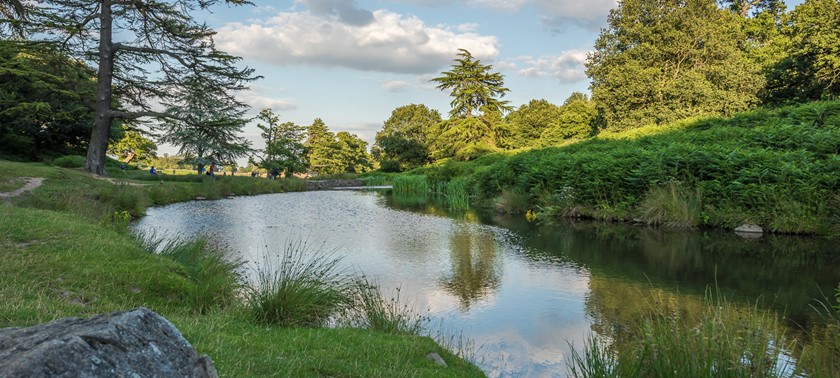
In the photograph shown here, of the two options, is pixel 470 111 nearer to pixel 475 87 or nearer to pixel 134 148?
pixel 475 87

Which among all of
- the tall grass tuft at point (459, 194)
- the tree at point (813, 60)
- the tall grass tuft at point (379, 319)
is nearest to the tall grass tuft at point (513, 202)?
the tall grass tuft at point (459, 194)

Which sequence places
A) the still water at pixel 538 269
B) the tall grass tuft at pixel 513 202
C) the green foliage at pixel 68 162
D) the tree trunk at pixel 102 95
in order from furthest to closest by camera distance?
the green foliage at pixel 68 162 → the tree trunk at pixel 102 95 → the tall grass tuft at pixel 513 202 → the still water at pixel 538 269

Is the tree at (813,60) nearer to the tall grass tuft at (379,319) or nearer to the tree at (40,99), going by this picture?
the tall grass tuft at (379,319)

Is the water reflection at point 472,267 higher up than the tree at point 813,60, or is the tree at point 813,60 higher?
the tree at point 813,60

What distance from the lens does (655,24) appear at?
3784 centimetres

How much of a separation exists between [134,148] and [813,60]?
213 feet

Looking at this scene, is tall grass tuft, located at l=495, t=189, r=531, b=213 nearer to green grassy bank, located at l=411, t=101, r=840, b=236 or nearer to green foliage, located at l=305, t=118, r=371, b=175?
green grassy bank, located at l=411, t=101, r=840, b=236

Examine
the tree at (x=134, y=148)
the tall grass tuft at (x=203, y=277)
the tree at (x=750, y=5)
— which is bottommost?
the tall grass tuft at (x=203, y=277)

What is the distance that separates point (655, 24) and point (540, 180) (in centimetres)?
2426

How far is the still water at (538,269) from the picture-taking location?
6.80 meters

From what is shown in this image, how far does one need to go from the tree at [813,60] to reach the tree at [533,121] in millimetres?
33749

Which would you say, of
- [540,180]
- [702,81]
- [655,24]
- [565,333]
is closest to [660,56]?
[655,24]

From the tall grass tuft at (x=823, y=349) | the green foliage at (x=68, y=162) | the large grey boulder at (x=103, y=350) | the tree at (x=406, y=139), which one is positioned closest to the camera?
the large grey boulder at (x=103, y=350)

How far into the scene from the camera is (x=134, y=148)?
192 ft
